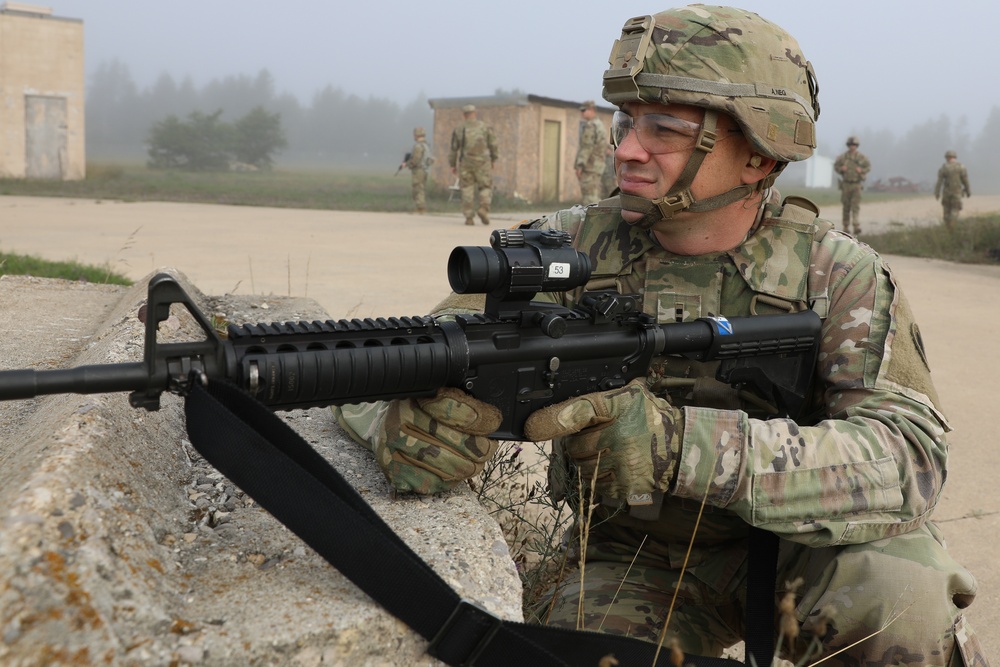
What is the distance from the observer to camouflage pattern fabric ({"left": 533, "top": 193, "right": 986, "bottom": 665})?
2.21 m

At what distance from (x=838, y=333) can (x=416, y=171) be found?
719 inches

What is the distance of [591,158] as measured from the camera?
19.9 meters

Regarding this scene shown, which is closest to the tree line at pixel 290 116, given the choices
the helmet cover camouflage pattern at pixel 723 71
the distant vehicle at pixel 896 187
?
the distant vehicle at pixel 896 187

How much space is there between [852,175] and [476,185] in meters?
7.41

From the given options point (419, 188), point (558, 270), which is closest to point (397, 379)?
point (558, 270)

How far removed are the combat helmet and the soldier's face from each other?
0.03m

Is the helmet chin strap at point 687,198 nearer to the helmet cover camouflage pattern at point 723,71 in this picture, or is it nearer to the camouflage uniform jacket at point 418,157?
the helmet cover camouflage pattern at point 723,71

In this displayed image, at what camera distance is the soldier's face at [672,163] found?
2.64m

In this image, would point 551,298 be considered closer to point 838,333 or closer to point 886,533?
point 838,333

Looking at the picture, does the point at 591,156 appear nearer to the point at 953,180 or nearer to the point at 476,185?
the point at 476,185

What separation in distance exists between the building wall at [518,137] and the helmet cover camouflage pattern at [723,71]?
22592 mm

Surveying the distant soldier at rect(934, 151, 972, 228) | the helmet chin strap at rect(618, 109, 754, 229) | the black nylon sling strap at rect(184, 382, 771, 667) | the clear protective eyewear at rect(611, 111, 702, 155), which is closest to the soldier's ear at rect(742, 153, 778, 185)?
the helmet chin strap at rect(618, 109, 754, 229)

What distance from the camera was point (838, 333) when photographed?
255 centimetres

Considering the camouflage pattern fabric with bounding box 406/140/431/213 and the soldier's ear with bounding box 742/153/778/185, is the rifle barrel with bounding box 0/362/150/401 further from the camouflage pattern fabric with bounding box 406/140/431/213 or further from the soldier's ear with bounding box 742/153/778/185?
the camouflage pattern fabric with bounding box 406/140/431/213
